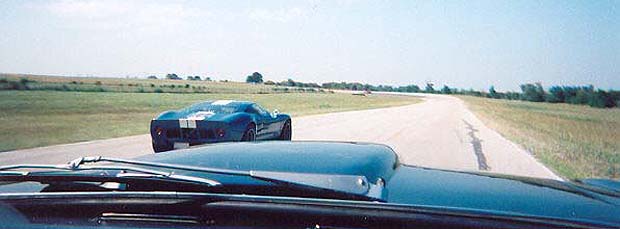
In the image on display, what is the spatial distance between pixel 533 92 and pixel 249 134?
399ft

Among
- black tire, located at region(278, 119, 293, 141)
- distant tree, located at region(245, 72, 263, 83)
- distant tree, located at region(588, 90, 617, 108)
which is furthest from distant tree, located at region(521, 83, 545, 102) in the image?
black tire, located at region(278, 119, 293, 141)

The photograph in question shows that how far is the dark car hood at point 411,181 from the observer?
6.14 feet

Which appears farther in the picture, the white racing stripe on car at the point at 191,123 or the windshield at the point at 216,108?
the windshield at the point at 216,108

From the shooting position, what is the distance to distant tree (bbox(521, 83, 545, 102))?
115 metres

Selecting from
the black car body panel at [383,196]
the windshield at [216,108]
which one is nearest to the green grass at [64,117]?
the windshield at [216,108]

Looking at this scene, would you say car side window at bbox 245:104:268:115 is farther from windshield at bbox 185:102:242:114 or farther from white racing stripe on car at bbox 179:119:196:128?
white racing stripe on car at bbox 179:119:196:128

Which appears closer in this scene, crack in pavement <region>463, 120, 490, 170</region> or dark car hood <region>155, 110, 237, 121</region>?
dark car hood <region>155, 110, 237, 121</region>

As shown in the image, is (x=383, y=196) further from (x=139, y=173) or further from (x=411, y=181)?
(x=139, y=173)

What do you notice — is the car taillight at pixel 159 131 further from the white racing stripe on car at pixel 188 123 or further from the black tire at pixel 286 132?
the black tire at pixel 286 132

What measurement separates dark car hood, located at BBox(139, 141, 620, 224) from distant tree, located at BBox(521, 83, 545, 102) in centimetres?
12160

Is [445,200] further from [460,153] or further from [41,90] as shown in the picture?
[41,90]

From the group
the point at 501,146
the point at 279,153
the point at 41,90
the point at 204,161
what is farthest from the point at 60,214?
the point at 41,90

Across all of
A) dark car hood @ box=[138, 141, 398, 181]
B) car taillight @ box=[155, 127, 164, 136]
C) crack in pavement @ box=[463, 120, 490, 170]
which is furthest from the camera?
crack in pavement @ box=[463, 120, 490, 170]

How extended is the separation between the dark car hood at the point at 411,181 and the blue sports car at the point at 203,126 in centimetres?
632
